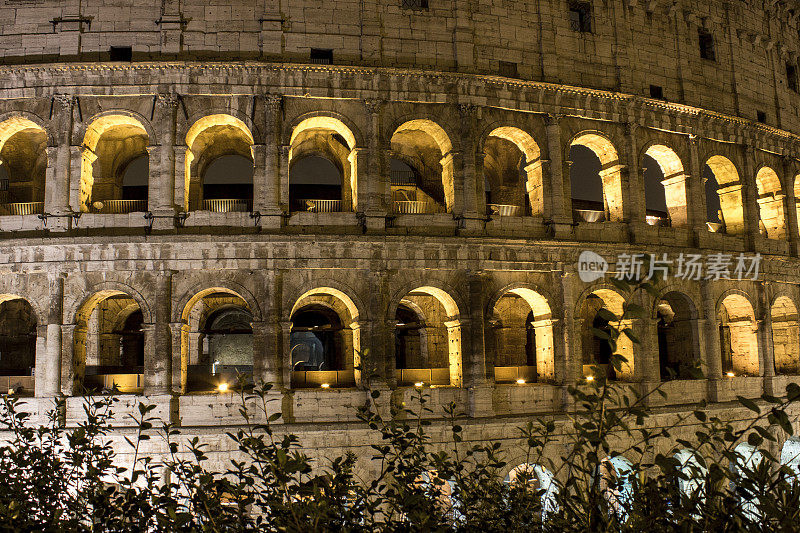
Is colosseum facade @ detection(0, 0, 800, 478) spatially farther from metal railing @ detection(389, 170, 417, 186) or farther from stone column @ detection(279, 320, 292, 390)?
metal railing @ detection(389, 170, 417, 186)

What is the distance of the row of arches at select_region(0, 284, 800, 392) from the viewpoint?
14695 mm

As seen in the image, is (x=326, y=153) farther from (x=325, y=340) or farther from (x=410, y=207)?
(x=325, y=340)

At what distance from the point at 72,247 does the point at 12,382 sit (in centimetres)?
403

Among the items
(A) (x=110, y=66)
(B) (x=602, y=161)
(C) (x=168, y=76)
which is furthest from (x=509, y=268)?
(A) (x=110, y=66)

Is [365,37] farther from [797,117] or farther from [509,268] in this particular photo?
[797,117]

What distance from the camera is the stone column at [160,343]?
13.8m

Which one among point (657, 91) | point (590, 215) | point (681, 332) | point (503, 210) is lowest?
point (681, 332)

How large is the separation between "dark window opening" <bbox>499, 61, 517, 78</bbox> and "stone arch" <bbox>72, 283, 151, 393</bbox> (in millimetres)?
10930

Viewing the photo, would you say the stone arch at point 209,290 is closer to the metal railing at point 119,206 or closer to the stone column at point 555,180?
the metal railing at point 119,206

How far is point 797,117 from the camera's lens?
2106 centimetres

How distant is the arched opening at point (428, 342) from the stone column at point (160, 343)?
18.7ft

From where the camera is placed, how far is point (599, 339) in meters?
19.4

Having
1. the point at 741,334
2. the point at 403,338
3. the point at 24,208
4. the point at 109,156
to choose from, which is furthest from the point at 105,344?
the point at 741,334

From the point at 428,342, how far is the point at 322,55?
8.84 meters
